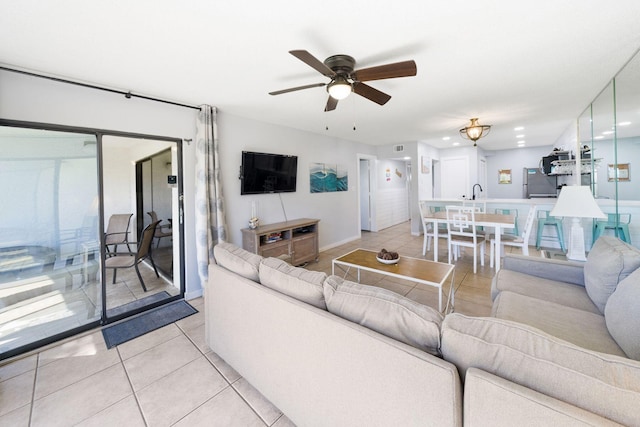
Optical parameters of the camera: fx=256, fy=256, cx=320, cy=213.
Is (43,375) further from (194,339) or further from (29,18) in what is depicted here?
(29,18)

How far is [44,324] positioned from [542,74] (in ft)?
17.7

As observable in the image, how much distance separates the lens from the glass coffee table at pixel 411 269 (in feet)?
7.72

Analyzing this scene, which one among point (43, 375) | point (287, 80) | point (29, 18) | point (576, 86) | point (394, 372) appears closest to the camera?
point (394, 372)

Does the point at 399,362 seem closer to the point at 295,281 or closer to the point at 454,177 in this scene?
the point at 295,281

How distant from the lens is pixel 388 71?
1.94 meters

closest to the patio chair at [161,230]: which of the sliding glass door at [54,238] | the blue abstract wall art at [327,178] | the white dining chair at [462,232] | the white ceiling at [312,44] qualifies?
the sliding glass door at [54,238]

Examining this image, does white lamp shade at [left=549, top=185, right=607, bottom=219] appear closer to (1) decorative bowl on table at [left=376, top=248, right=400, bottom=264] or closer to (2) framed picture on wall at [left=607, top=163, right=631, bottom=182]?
(2) framed picture on wall at [left=607, top=163, right=631, bottom=182]

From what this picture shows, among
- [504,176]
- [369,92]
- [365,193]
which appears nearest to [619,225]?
[369,92]

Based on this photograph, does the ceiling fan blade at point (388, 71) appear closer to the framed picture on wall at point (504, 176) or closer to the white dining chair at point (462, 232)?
the white dining chair at point (462, 232)

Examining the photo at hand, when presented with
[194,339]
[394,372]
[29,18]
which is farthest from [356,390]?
[29,18]

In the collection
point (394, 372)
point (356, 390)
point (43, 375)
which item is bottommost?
point (43, 375)

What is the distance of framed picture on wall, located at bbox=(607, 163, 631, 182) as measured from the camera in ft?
8.75

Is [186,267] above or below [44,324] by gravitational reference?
above

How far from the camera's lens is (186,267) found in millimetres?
3188
